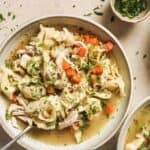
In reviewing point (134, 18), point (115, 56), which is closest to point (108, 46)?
point (115, 56)

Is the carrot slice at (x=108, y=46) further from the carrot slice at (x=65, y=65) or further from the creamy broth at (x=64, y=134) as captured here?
the creamy broth at (x=64, y=134)

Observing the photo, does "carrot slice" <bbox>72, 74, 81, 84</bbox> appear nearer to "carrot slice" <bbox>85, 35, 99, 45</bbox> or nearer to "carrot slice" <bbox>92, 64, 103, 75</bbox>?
"carrot slice" <bbox>92, 64, 103, 75</bbox>

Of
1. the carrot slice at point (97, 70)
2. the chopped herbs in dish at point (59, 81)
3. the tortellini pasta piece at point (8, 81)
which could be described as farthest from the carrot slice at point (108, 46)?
the tortellini pasta piece at point (8, 81)

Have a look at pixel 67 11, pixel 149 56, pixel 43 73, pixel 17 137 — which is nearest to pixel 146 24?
pixel 149 56

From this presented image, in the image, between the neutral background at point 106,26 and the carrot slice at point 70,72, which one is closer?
the carrot slice at point 70,72

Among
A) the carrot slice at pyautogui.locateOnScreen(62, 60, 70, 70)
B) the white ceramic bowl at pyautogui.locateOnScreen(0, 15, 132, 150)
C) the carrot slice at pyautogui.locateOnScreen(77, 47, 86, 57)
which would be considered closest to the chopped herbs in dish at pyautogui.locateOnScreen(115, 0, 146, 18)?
the white ceramic bowl at pyautogui.locateOnScreen(0, 15, 132, 150)

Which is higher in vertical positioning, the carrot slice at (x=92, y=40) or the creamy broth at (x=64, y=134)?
the carrot slice at (x=92, y=40)
